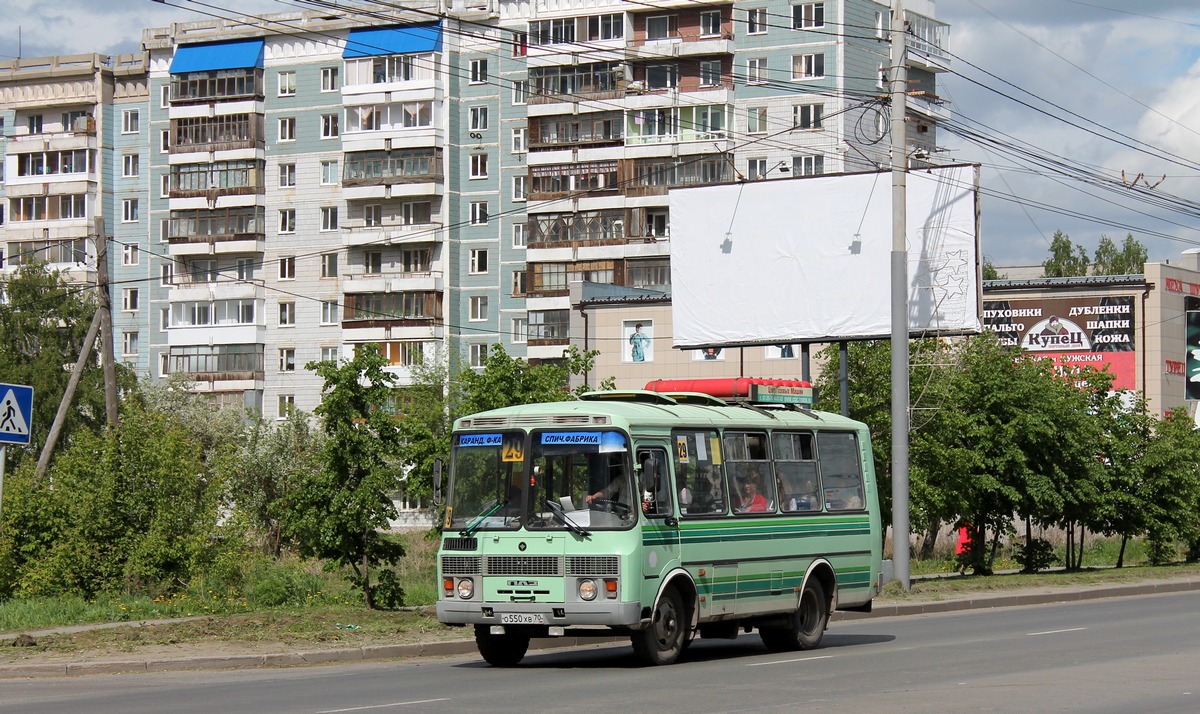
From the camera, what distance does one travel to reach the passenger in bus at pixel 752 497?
18.6 m

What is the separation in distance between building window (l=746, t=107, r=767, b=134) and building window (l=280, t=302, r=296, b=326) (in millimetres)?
25763

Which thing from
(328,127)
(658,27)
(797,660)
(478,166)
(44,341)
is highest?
(658,27)

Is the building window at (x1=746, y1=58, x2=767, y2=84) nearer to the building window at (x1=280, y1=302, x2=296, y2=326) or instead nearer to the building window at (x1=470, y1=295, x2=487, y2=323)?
the building window at (x1=470, y1=295, x2=487, y2=323)

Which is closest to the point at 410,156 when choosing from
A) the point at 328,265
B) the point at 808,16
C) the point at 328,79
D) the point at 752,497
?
the point at 328,79

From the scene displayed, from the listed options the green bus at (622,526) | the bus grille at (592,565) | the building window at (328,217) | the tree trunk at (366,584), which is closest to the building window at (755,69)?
the building window at (328,217)

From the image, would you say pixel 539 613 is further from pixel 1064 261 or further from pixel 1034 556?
pixel 1064 261

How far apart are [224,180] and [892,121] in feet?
194

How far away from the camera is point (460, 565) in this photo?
55.7 feet

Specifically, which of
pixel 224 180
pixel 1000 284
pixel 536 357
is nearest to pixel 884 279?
pixel 1000 284

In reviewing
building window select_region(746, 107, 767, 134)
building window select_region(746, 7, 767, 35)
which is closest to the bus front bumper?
building window select_region(746, 107, 767, 134)

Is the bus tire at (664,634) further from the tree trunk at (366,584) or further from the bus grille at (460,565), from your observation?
the tree trunk at (366,584)

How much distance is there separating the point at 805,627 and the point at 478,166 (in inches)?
2459

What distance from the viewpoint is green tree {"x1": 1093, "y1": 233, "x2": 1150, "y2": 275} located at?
97.5 m

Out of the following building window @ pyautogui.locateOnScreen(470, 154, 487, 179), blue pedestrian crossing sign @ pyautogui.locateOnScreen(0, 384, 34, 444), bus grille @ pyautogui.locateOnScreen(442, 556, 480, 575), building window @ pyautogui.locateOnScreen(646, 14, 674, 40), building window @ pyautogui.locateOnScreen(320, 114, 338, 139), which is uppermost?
building window @ pyautogui.locateOnScreen(646, 14, 674, 40)
